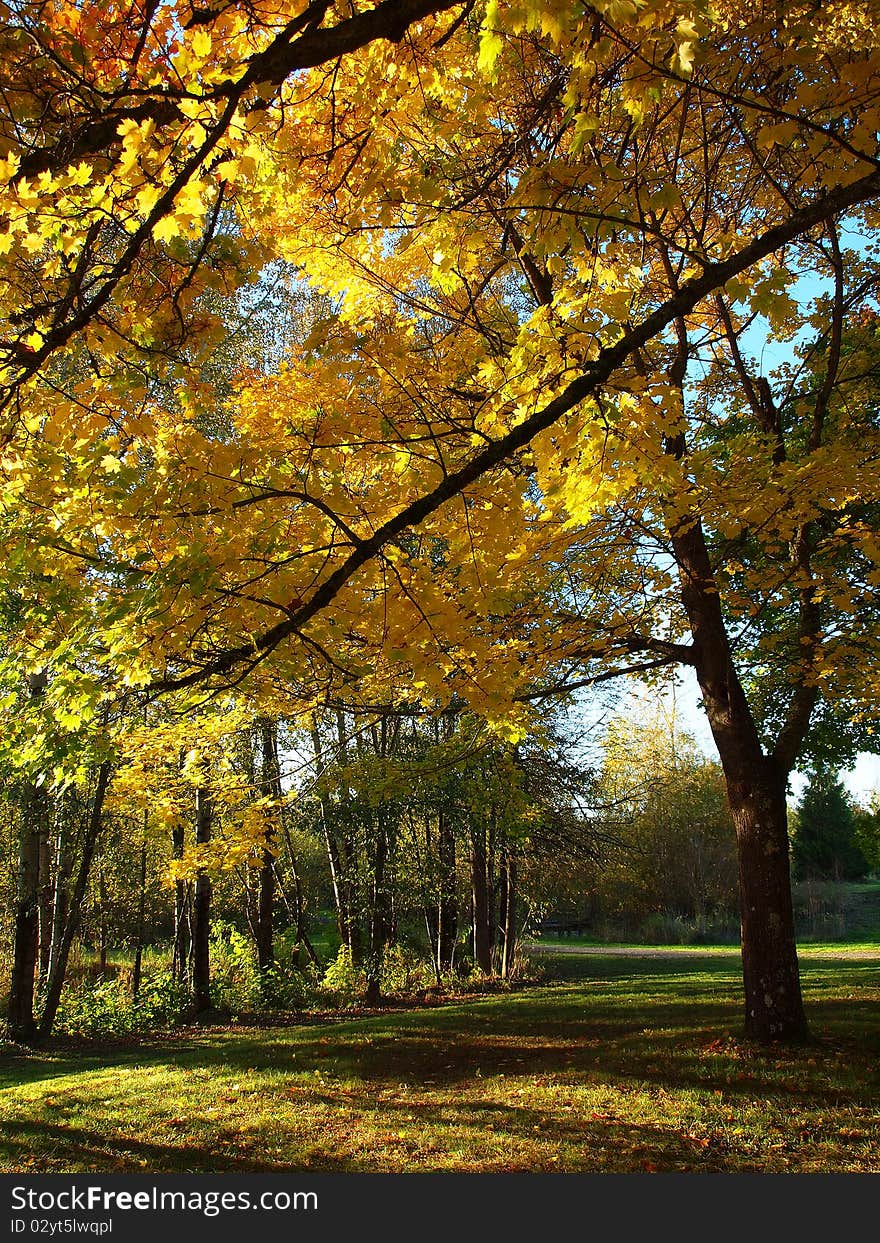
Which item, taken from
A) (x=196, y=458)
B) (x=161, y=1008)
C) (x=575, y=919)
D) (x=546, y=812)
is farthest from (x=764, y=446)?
(x=575, y=919)

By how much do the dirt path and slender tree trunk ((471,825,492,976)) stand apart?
3091mm

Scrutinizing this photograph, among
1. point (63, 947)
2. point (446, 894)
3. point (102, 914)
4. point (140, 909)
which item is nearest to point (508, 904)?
point (446, 894)

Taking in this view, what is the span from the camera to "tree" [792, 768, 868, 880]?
34062 mm

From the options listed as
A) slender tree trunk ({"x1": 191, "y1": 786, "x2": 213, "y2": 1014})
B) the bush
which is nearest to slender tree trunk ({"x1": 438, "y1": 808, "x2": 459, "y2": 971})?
slender tree trunk ({"x1": 191, "y1": 786, "x2": 213, "y2": 1014})

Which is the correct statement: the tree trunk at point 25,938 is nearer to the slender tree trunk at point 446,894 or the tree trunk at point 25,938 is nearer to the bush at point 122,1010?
the bush at point 122,1010

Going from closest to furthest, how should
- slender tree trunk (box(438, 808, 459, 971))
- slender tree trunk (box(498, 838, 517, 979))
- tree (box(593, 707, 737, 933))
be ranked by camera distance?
1. slender tree trunk (box(438, 808, 459, 971))
2. slender tree trunk (box(498, 838, 517, 979))
3. tree (box(593, 707, 737, 933))

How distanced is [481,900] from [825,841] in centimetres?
2594

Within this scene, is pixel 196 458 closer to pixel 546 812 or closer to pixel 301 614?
pixel 301 614

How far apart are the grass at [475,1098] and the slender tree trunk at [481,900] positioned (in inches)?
186

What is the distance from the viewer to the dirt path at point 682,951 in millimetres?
18562

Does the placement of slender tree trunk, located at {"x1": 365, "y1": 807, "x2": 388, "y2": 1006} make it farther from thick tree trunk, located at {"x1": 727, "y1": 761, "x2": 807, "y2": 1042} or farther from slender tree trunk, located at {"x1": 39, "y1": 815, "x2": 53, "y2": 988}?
thick tree trunk, located at {"x1": 727, "y1": 761, "x2": 807, "y2": 1042}

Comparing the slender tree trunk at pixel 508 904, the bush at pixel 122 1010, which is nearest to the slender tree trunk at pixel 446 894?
the slender tree trunk at pixel 508 904

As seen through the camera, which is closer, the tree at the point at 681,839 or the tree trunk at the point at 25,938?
the tree trunk at the point at 25,938

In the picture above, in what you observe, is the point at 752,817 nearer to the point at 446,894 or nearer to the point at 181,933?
the point at 446,894
